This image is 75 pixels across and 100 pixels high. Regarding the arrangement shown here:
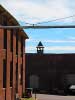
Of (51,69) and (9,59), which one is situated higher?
→ (51,69)

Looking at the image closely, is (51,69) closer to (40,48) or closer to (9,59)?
(40,48)

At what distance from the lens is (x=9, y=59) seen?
39.5 m

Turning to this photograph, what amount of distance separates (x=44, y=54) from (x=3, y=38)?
35662mm

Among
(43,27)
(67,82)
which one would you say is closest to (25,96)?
(67,82)

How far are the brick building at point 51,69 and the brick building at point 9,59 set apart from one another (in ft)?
77.7

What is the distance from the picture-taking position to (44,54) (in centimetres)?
7288

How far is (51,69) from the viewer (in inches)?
2844

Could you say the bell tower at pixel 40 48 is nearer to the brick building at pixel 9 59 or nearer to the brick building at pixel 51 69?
the brick building at pixel 51 69

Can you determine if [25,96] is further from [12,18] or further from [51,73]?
[51,73]

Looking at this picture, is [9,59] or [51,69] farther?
[51,69]

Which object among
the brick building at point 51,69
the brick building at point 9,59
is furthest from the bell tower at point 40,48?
the brick building at point 9,59

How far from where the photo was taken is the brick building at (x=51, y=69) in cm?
7138

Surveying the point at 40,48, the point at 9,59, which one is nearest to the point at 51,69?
the point at 40,48

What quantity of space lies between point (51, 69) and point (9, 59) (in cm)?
3311
